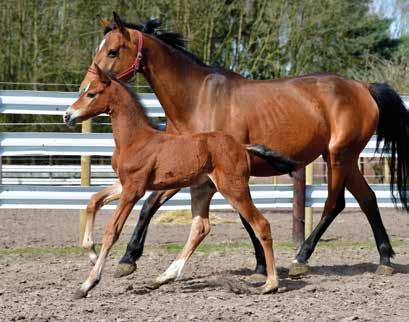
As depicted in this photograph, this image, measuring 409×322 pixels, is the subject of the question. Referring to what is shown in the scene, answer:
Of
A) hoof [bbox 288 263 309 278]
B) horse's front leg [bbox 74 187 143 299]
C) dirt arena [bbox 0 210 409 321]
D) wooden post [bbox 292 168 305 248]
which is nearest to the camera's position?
dirt arena [bbox 0 210 409 321]

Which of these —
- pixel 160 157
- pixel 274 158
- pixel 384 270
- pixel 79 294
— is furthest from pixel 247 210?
pixel 384 270

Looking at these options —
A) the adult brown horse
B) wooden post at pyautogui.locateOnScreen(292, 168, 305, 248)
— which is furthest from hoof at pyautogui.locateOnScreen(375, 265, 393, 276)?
wooden post at pyautogui.locateOnScreen(292, 168, 305, 248)

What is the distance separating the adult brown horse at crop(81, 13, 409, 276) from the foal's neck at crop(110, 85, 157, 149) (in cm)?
39

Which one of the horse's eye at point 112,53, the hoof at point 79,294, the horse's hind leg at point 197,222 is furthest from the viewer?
the horse's eye at point 112,53

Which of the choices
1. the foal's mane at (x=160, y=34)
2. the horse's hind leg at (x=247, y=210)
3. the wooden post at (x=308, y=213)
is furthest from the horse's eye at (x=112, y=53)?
the wooden post at (x=308, y=213)

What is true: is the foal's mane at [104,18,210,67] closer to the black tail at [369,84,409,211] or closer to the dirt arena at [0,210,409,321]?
the black tail at [369,84,409,211]

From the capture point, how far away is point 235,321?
4.82 metres

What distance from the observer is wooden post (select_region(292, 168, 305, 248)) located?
352 inches

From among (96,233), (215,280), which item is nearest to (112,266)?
(215,280)

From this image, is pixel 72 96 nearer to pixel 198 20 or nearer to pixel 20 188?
pixel 20 188

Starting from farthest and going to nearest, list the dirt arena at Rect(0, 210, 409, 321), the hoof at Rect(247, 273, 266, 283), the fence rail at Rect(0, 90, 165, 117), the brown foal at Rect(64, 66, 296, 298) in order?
the fence rail at Rect(0, 90, 165, 117) → the hoof at Rect(247, 273, 266, 283) → the brown foal at Rect(64, 66, 296, 298) → the dirt arena at Rect(0, 210, 409, 321)

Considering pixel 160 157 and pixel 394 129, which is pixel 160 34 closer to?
pixel 160 157

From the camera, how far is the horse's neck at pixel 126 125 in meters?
6.00

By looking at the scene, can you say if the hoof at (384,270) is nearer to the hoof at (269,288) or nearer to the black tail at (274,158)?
the black tail at (274,158)
